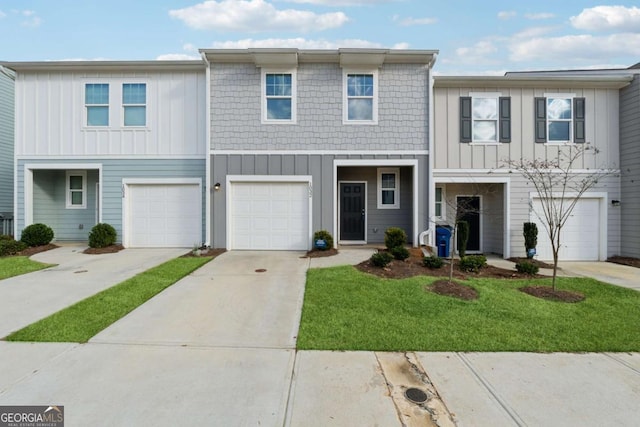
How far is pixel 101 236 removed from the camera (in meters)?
8.95

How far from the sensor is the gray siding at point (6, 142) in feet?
38.9

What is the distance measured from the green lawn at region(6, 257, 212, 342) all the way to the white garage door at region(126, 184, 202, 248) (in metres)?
3.18

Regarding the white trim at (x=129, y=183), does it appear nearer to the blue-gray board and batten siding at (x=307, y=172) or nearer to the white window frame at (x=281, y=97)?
the blue-gray board and batten siding at (x=307, y=172)

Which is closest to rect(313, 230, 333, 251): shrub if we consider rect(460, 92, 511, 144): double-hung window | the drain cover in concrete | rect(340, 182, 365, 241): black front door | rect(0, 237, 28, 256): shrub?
rect(340, 182, 365, 241): black front door

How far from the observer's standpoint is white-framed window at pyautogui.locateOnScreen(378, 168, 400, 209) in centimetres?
1020

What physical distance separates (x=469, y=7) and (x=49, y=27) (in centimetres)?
1367

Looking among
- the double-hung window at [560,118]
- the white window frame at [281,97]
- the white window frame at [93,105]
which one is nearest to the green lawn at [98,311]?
the white window frame at [281,97]

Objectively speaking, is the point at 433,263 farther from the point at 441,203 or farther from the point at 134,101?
the point at 134,101

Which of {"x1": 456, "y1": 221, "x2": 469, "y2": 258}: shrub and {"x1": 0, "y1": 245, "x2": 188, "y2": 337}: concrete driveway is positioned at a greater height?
{"x1": 456, "y1": 221, "x2": 469, "y2": 258}: shrub

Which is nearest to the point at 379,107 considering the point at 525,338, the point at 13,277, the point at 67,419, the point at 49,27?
the point at 525,338

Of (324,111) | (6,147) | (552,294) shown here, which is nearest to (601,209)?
(552,294)

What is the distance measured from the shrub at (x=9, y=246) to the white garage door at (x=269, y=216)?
19.3 ft

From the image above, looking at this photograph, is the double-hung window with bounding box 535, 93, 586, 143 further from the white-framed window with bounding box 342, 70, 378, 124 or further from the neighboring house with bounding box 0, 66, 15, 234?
the neighboring house with bounding box 0, 66, 15, 234

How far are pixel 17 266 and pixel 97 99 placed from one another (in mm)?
5323
